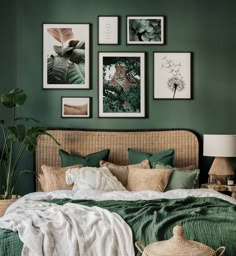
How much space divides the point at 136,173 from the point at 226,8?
92.7 inches

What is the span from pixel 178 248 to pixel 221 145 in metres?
2.75

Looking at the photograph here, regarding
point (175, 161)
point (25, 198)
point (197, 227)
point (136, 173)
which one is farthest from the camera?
point (175, 161)

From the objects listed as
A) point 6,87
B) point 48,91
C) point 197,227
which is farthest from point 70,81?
point 197,227

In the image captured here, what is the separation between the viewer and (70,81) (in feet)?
21.4

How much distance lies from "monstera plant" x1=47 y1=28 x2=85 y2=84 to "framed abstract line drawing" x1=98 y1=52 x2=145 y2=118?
25 cm

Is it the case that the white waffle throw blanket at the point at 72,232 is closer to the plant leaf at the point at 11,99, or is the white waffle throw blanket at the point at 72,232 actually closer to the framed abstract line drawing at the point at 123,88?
the plant leaf at the point at 11,99

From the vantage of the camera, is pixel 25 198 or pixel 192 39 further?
pixel 192 39

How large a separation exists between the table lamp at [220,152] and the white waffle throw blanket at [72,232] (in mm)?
2251

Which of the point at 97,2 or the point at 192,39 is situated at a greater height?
the point at 97,2

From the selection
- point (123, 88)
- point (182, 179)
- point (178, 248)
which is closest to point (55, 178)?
point (182, 179)

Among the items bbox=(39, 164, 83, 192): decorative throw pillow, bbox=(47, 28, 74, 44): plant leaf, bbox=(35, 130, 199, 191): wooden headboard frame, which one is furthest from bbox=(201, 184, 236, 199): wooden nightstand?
bbox=(47, 28, 74, 44): plant leaf

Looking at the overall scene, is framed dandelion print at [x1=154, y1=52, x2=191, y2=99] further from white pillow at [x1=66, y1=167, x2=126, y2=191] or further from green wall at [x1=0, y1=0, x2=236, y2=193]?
white pillow at [x1=66, y1=167, x2=126, y2=191]

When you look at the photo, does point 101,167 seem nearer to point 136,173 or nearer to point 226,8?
point 136,173

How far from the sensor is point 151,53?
6547 millimetres
